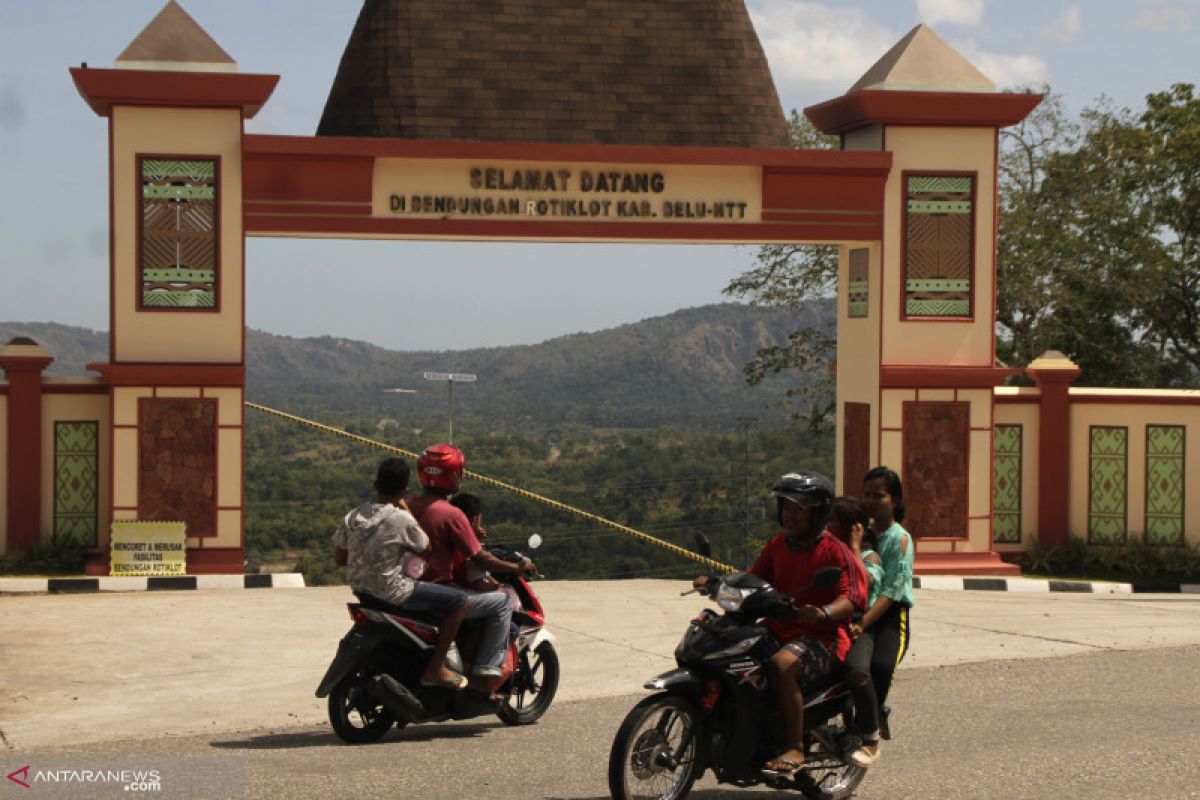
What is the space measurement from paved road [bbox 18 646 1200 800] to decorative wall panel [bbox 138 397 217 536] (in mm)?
7946

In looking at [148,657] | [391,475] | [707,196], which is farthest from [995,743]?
[707,196]

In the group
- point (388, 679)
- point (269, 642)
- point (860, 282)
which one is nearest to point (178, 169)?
point (269, 642)

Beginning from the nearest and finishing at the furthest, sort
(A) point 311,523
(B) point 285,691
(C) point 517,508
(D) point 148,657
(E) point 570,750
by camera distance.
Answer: (E) point 570,750
(B) point 285,691
(D) point 148,657
(A) point 311,523
(C) point 517,508

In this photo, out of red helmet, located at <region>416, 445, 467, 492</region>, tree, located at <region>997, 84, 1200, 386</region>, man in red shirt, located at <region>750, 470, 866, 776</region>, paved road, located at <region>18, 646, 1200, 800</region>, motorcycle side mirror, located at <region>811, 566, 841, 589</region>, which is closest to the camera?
motorcycle side mirror, located at <region>811, 566, 841, 589</region>

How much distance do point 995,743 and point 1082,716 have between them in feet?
3.74


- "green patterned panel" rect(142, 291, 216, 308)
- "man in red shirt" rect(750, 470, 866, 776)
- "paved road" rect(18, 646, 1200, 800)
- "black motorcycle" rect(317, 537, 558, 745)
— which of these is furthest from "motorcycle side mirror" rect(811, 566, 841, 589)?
"green patterned panel" rect(142, 291, 216, 308)

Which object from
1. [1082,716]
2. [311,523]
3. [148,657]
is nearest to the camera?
[1082,716]

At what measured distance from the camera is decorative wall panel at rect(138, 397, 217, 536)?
59.1 feet

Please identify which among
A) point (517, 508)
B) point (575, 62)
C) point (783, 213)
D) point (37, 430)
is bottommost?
point (517, 508)

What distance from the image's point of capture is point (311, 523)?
56969 mm

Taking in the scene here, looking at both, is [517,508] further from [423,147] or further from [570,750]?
[570,750]

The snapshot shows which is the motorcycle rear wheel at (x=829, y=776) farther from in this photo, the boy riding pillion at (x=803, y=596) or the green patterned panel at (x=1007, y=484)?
the green patterned panel at (x=1007, y=484)

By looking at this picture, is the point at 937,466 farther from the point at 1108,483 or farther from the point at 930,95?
the point at 930,95

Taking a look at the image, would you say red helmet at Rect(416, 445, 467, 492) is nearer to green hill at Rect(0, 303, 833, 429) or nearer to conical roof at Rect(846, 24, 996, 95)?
conical roof at Rect(846, 24, 996, 95)
